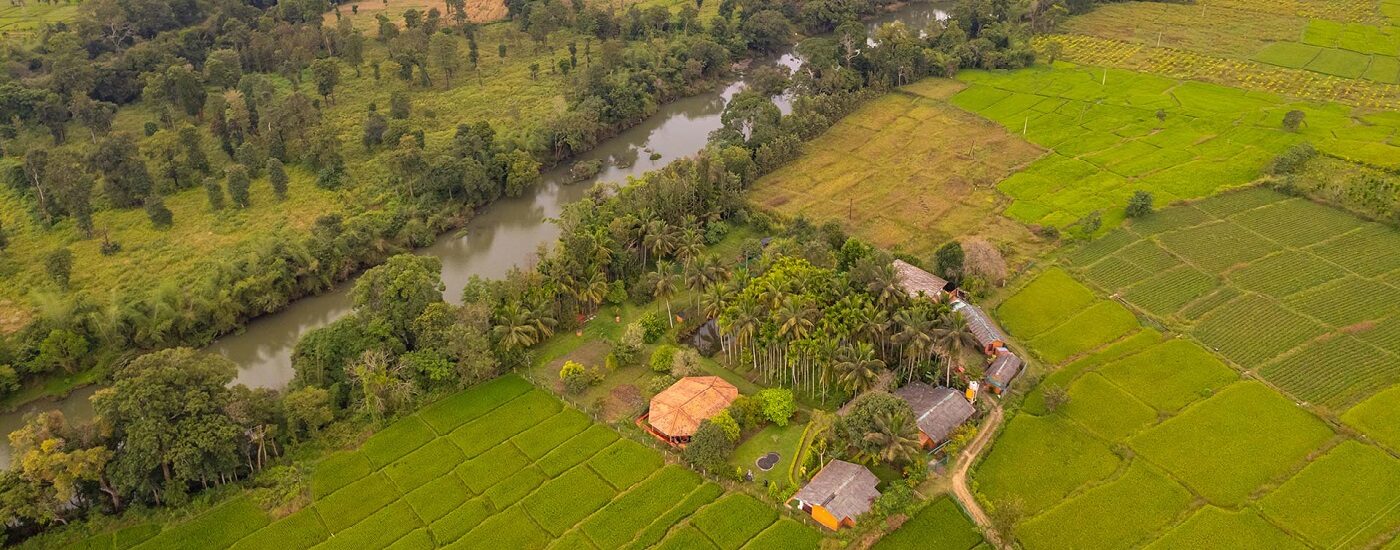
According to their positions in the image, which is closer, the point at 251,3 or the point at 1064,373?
the point at 1064,373

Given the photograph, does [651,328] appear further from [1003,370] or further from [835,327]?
[1003,370]

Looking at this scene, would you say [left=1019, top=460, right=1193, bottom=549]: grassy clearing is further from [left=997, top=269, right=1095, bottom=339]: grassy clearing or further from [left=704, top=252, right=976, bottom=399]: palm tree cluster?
[left=997, top=269, right=1095, bottom=339]: grassy clearing

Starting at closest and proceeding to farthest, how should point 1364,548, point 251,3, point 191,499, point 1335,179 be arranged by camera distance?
point 1364,548 → point 191,499 → point 1335,179 → point 251,3

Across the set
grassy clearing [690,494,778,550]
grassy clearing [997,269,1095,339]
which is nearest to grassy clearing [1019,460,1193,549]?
grassy clearing [690,494,778,550]

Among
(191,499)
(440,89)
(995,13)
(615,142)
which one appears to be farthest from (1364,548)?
(440,89)

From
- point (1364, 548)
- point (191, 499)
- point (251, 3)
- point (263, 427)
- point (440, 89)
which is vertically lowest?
point (1364, 548)

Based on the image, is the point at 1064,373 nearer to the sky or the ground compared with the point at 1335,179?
nearer to the ground

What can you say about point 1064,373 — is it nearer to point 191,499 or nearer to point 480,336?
point 480,336
